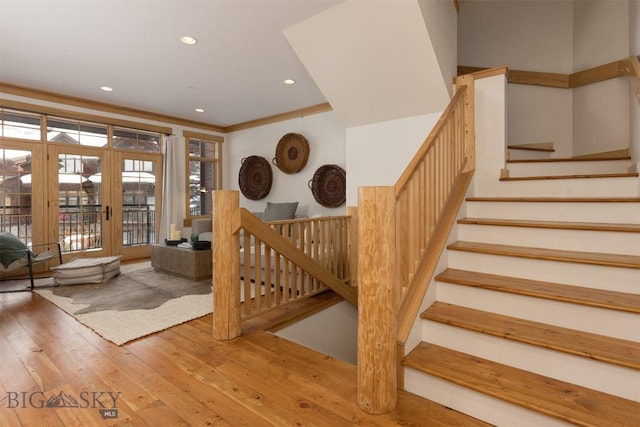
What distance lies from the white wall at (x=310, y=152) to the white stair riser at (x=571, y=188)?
262 centimetres

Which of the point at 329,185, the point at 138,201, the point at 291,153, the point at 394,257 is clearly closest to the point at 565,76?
the point at 329,185

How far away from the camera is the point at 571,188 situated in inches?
96.6

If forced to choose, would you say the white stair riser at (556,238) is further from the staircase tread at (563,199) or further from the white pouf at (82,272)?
the white pouf at (82,272)

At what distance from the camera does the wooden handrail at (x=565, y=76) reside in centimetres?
339

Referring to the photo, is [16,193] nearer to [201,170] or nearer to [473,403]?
[201,170]

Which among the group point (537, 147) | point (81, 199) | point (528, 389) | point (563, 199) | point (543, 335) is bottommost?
point (528, 389)

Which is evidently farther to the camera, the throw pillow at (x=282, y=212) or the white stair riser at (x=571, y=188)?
the throw pillow at (x=282, y=212)

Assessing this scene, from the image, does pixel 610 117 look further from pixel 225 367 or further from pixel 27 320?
pixel 27 320

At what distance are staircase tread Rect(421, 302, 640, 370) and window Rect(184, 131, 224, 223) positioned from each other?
5410mm

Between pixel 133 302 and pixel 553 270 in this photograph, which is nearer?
pixel 553 270

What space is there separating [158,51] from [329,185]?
2885 mm

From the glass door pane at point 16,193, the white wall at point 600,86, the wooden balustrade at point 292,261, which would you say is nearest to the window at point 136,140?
the glass door pane at point 16,193

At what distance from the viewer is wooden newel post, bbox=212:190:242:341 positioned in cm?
225

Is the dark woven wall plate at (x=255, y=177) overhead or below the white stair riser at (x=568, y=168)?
overhead
